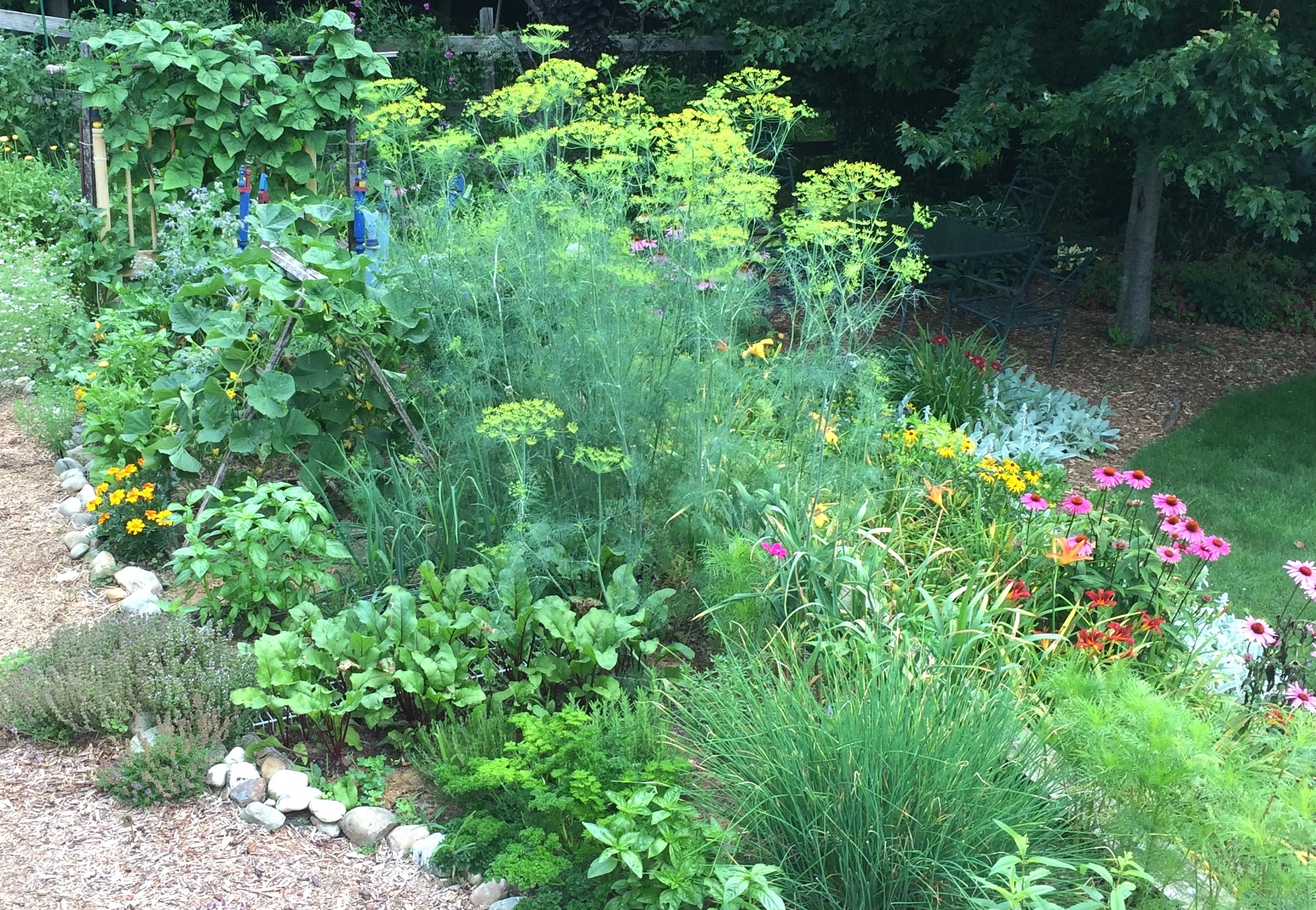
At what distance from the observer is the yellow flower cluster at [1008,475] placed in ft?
13.1

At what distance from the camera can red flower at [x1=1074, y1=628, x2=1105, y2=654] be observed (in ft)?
10.7

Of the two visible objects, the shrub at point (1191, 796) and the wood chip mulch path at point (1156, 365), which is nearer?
the shrub at point (1191, 796)

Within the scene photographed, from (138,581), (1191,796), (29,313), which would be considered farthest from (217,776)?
(29,313)

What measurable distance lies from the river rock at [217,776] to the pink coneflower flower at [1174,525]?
111 inches

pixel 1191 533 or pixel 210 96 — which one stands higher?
pixel 210 96

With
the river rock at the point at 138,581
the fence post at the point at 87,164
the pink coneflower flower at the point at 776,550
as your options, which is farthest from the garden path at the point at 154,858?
the fence post at the point at 87,164

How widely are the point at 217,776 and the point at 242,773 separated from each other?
0.07 metres

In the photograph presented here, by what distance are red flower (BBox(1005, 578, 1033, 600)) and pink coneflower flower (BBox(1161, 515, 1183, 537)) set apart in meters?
0.45

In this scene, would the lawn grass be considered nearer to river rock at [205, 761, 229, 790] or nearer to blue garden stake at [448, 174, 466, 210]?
blue garden stake at [448, 174, 466, 210]

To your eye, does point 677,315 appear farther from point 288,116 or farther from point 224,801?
point 288,116

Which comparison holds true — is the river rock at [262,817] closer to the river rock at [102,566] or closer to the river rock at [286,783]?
the river rock at [286,783]

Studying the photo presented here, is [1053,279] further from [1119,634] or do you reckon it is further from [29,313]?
[29,313]

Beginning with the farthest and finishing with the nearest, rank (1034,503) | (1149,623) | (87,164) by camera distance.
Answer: (87,164)
(1034,503)
(1149,623)

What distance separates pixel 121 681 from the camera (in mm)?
3252
